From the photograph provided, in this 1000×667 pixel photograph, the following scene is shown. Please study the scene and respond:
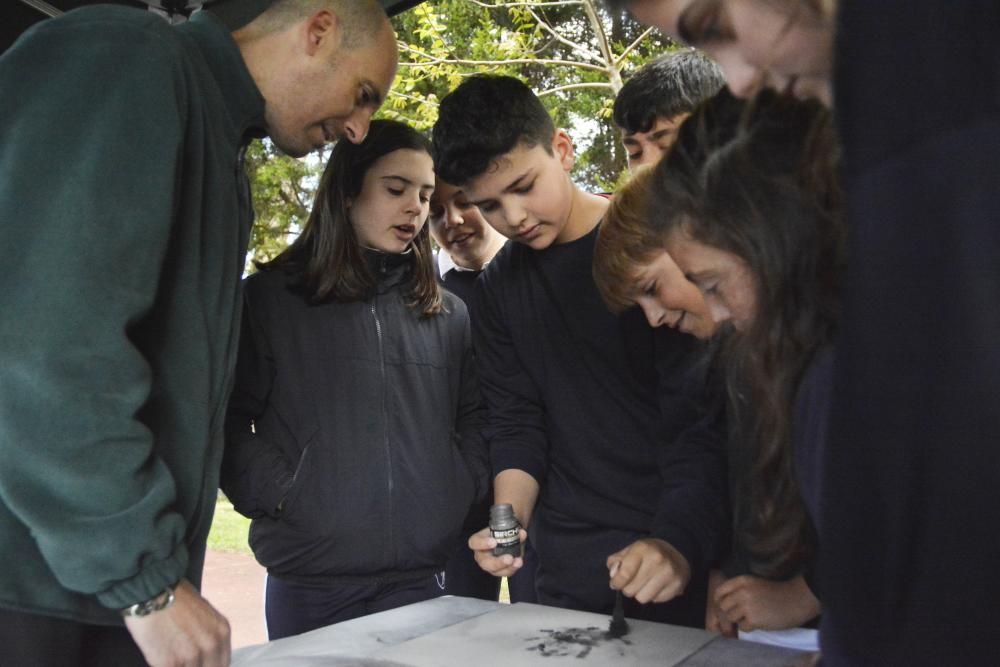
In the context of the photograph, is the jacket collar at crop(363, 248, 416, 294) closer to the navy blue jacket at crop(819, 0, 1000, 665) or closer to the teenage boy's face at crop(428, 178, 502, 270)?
the teenage boy's face at crop(428, 178, 502, 270)

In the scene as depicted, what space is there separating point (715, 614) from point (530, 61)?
419 centimetres

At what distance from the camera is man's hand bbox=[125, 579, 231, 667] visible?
116 cm

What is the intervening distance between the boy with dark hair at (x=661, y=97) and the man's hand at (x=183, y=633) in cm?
161

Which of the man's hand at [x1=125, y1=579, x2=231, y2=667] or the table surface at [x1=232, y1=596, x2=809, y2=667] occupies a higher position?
the man's hand at [x1=125, y1=579, x2=231, y2=667]

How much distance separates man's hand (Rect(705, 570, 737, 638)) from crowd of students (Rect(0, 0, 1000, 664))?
16 millimetres

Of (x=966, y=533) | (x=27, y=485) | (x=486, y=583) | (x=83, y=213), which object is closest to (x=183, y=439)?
(x=27, y=485)

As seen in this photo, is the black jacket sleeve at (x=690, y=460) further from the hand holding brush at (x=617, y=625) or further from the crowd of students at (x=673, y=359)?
the hand holding brush at (x=617, y=625)

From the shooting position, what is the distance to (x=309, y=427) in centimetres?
199

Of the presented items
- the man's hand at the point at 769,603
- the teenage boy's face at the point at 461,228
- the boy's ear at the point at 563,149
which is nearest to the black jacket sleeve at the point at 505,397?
the boy's ear at the point at 563,149

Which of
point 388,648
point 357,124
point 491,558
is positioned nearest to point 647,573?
point 491,558

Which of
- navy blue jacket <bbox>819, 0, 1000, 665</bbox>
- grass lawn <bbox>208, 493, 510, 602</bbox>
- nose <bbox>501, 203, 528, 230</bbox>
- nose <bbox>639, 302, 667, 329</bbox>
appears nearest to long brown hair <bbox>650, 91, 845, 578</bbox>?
navy blue jacket <bbox>819, 0, 1000, 665</bbox>

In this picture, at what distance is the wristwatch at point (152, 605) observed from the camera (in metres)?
1.14

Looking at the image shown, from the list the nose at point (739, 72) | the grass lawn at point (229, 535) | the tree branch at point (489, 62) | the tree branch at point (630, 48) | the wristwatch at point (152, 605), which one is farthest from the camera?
the grass lawn at point (229, 535)

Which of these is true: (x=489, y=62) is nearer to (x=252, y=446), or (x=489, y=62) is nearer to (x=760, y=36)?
(x=252, y=446)
